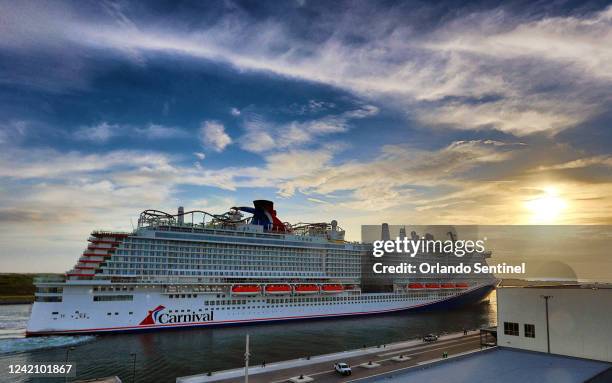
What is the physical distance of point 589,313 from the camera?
30.5 metres

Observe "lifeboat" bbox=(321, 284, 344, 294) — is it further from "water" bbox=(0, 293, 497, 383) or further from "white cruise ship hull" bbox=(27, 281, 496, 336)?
"water" bbox=(0, 293, 497, 383)

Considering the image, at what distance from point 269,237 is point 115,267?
30.0 meters

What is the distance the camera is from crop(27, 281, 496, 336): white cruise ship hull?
50562mm

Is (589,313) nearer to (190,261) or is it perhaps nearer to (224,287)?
(224,287)

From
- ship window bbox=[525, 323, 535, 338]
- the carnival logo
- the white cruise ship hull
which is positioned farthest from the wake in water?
ship window bbox=[525, 323, 535, 338]

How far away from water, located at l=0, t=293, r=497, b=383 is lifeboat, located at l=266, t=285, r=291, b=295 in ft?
18.8

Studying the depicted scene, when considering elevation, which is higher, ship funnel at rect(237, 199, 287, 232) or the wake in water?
ship funnel at rect(237, 199, 287, 232)

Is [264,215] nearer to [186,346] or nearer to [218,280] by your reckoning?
[218,280]

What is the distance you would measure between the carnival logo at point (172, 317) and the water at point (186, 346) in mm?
1622

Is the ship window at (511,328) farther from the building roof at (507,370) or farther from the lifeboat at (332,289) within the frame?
the lifeboat at (332,289)

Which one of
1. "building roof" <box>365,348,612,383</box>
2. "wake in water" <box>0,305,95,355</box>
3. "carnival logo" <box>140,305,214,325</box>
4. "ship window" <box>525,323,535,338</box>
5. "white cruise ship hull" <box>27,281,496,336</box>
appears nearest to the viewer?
"building roof" <box>365,348,612,383</box>

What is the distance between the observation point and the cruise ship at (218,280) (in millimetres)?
52625

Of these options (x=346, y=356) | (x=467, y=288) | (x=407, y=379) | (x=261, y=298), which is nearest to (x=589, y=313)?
(x=407, y=379)

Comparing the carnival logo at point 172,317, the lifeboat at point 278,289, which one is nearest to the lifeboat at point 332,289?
the lifeboat at point 278,289
